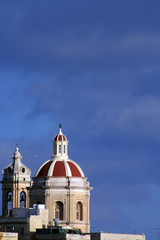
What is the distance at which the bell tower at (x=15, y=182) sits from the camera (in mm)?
176625

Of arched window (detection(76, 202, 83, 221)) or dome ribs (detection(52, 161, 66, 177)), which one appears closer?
dome ribs (detection(52, 161, 66, 177))

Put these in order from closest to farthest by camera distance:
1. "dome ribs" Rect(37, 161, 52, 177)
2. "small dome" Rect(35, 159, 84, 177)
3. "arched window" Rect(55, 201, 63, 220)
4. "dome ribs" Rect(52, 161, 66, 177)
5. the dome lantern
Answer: "arched window" Rect(55, 201, 63, 220) → "dome ribs" Rect(52, 161, 66, 177) → "small dome" Rect(35, 159, 84, 177) → "dome ribs" Rect(37, 161, 52, 177) → the dome lantern

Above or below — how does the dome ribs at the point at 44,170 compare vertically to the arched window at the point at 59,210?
above

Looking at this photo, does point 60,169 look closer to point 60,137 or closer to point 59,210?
point 60,137

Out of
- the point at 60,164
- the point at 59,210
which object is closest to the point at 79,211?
the point at 59,210

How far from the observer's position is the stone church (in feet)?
568

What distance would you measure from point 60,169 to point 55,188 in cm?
342

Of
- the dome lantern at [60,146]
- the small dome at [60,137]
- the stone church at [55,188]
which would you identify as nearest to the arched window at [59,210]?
the stone church at [55,188]

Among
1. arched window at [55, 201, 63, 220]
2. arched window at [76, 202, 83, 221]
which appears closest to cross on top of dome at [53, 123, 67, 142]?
arched window at [55, 201, 63, 220]

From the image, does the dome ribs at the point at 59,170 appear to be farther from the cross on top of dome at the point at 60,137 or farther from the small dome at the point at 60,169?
the cross on top of dome at the point at 60,137

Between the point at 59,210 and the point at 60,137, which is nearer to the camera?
the point at 59,210

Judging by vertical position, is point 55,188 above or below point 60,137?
below

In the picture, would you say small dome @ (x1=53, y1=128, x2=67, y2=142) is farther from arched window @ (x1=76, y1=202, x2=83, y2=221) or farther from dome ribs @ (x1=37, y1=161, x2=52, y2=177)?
arched window @ (x1=76, y1=202, x2=83, y2=221)

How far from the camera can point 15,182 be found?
17662cm
